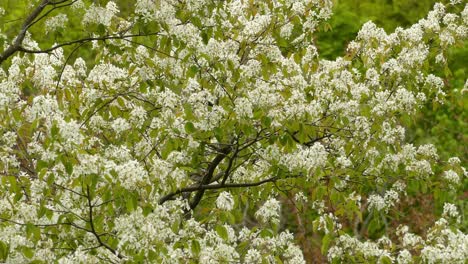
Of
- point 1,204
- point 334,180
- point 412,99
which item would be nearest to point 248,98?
point 334,180

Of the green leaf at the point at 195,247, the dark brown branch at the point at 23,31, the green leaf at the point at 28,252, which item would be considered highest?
the dark brown branch at the point at 23,31

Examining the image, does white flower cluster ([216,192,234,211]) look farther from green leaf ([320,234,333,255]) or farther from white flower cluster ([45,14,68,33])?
white flower cluster ([45,14,68,33])

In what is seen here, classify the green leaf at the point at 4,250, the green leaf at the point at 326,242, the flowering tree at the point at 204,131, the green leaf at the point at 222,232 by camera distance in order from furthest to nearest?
the green leaf at the point at 326,242
the green leaf at the point at 222,232
the flowering tree at the point at 204,131
the green leaf at the point at 4,250

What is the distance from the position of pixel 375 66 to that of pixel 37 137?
9.75 ft

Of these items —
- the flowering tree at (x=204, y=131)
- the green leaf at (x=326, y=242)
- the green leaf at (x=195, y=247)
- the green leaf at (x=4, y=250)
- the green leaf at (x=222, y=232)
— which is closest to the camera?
the green leaf at (x=4, y=250)

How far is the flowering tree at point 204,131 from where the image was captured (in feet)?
17.8

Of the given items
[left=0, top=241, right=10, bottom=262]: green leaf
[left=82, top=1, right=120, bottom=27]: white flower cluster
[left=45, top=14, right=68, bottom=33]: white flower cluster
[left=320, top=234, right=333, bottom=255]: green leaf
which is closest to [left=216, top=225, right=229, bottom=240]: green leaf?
[left=320, top=234, right=333, bottom=255]: green leaf

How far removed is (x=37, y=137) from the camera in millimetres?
6523

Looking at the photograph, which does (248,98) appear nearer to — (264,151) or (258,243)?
(264,151)

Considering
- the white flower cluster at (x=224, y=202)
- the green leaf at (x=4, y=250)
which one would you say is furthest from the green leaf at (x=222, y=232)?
the green leaf at (x=4, y=250)

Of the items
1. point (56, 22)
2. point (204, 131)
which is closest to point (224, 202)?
point (204, 131)

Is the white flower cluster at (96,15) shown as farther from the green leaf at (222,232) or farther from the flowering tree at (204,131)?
the green leaf at (222,232)

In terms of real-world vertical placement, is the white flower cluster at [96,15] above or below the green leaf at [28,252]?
above

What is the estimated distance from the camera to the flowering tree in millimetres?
5426
